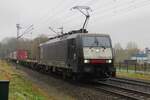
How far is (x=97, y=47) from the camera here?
72.1 feet

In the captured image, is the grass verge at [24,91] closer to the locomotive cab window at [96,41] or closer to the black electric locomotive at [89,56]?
the black electric locomotive at [89,56]

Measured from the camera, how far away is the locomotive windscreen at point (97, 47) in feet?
70.3

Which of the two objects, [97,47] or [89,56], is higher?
[97,47]

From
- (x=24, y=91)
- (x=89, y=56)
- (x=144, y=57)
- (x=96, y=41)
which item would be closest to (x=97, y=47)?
(x=96, y=41)

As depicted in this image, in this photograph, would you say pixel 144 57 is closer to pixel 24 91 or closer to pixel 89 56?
pixel 89 56

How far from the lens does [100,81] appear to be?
2466 cm

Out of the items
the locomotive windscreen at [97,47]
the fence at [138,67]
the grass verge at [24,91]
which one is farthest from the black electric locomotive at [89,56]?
the fence at [138,67]

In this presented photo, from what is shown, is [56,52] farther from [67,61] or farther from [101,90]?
[101,90]

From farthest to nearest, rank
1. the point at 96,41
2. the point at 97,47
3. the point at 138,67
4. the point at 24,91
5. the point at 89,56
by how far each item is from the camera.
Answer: the point at 138,67 < the point at 96,41 < the point at 97,47 < the point at 89,56 < the point at 24,91

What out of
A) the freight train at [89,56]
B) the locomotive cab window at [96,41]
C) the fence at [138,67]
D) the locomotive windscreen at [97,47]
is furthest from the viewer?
the fence at [138,67]

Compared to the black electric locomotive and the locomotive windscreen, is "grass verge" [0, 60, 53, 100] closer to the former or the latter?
the black electric locomotive

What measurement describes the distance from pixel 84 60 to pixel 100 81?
4.07m

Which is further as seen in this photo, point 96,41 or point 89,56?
point 96,41

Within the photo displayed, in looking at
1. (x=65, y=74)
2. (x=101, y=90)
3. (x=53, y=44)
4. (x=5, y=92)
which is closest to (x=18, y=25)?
(x=53, y=44)
